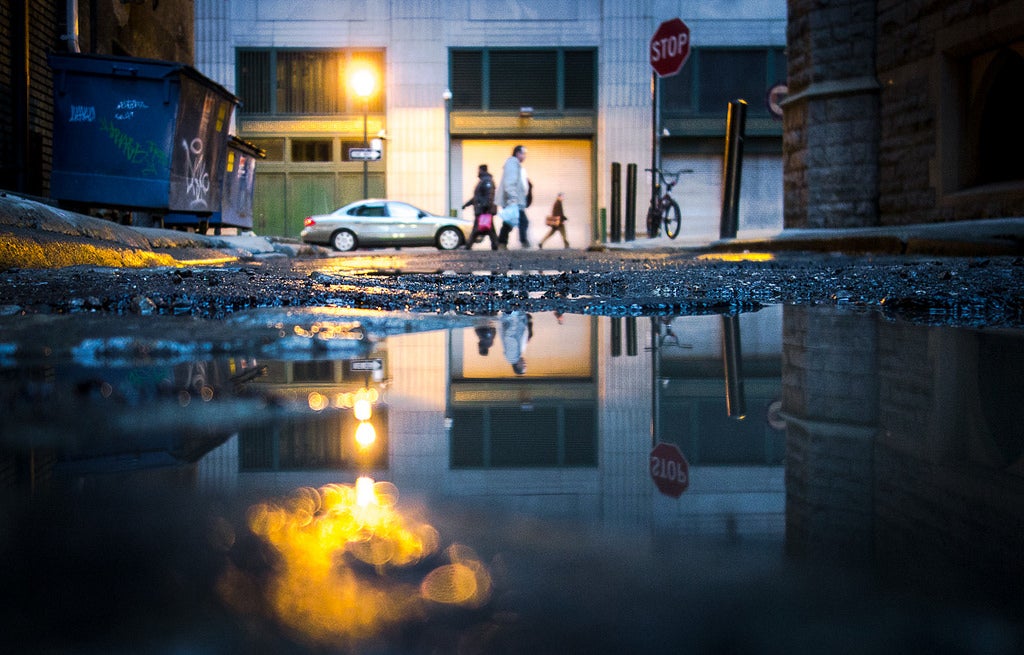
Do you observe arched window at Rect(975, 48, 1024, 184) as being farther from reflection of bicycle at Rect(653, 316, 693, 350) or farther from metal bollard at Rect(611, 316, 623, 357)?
metal bollard at Rect(611, 316, 623, 357)

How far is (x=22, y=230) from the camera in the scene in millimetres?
4902

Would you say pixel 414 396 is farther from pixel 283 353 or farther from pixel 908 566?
pixel 908 566

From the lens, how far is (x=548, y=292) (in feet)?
13.4

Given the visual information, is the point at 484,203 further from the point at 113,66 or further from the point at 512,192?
the point at 113,66

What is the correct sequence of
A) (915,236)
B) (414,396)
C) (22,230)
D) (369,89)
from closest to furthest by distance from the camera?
1. (414,396)
2. (22,230)
3. (915,236)
4. (369,89)

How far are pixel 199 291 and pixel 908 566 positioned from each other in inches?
127

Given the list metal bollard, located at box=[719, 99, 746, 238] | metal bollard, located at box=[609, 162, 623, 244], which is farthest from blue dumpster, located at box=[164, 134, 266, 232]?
metal bollard, located at box=[719, 99, 746, 238]

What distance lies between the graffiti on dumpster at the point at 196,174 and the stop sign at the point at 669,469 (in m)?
10.3

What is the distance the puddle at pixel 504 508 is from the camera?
0.59 metres

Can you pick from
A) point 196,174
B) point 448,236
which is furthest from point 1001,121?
point 448,236

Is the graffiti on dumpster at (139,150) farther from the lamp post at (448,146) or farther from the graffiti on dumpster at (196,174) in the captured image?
the lamp post at (448,146)

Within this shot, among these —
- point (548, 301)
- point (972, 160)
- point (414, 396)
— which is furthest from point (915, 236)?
point (414, 396)

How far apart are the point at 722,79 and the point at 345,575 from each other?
2596 cm

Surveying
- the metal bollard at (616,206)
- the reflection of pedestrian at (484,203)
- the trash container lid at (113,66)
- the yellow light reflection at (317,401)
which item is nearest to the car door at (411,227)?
the reflection of pedestrian at (484,203)
